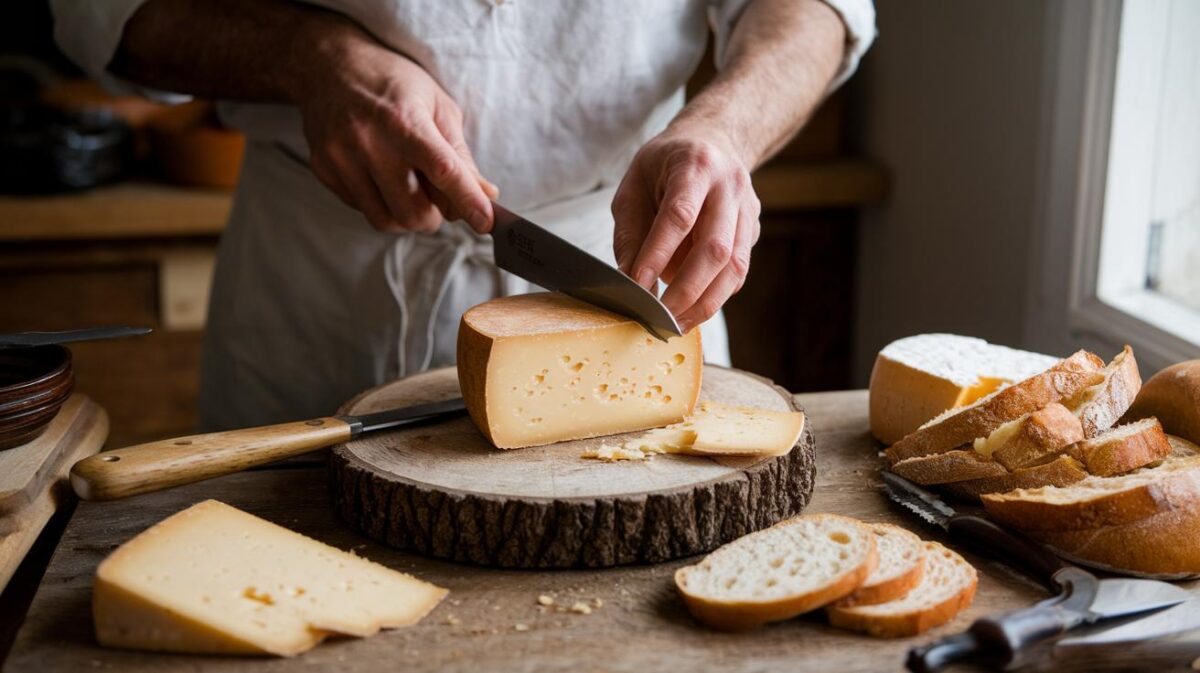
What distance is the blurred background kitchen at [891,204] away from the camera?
2.47m

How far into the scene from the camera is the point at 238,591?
131 centimetres

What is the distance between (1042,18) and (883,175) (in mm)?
982

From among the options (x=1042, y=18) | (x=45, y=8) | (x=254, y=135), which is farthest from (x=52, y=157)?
(x=1042, y=18)

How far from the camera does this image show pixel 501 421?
1.64 meters

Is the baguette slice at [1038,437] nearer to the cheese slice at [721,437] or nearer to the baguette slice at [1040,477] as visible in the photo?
the baguette slice at [1040,477]

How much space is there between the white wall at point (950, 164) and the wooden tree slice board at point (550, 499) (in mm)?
1473

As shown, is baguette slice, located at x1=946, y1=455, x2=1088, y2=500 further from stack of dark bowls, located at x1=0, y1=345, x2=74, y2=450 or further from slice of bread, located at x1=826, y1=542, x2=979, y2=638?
stack of dark bowls, located at x1=0, y1=345, x2=74, y2=450

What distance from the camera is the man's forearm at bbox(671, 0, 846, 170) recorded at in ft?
6.41

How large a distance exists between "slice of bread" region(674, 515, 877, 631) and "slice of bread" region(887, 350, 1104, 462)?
268 mm

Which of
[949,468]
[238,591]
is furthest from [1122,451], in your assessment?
[238,591]

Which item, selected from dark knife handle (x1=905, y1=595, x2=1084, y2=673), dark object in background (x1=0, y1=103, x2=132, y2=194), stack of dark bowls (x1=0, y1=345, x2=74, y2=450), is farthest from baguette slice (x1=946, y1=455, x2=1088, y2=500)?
dark object in background (x1=0, y1=103, x2=132, y2=194)

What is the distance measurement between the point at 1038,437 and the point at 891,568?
34 centimetres

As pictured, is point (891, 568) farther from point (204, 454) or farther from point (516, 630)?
point (204, 454)

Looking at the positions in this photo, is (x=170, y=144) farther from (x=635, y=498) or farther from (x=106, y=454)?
(x=635, y=498)
